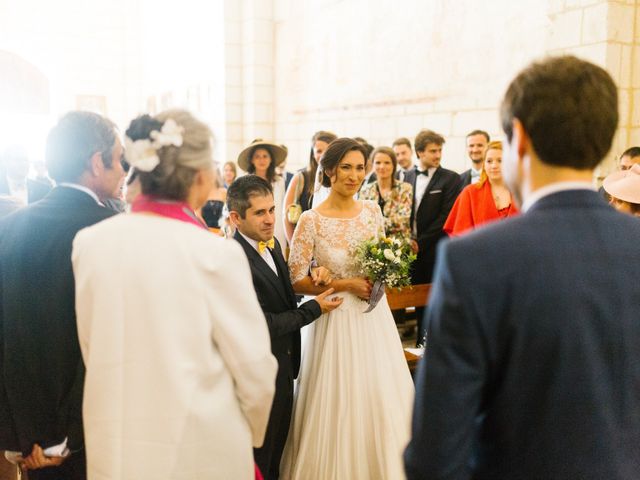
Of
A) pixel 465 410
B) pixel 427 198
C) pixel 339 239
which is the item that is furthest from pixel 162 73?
pixel 465 410

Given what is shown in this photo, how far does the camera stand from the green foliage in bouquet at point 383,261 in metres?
2.88

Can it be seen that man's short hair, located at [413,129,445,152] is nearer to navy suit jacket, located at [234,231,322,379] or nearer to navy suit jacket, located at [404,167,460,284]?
navy suit jacket, located at [404,167,460,284]

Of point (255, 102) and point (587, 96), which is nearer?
point (587, 96)

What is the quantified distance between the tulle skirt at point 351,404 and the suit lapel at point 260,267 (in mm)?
449

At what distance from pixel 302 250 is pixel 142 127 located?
4.81 ft

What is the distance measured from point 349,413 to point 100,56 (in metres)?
16.0

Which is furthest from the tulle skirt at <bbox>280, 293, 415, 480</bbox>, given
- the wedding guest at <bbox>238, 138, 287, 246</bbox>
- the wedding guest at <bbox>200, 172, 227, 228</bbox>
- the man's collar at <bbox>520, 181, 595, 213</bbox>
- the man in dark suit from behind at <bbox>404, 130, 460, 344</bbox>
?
the wedding guest at <bbox>200, 172, 227, 228</bbox>

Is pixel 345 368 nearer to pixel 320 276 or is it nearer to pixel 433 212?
pixel 320 276

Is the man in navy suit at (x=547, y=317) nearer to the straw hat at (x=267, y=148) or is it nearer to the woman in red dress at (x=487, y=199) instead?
the woman in red dress at (x=487, y=199)

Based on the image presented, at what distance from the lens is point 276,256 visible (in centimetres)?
277

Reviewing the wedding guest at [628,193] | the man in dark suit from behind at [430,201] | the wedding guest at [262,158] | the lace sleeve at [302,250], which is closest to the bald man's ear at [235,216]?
the lace sleeve at [302,250]

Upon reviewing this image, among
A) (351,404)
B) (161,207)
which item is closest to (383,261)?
(351,404)

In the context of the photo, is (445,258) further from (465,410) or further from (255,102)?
(255,102)

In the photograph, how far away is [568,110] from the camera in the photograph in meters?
1.13
